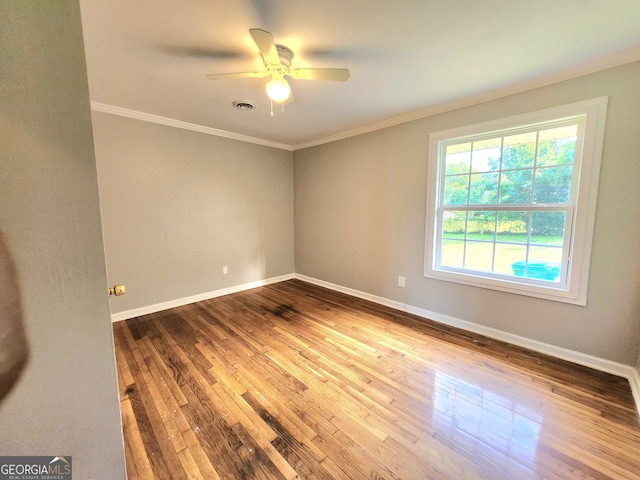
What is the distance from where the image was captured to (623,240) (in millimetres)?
1922

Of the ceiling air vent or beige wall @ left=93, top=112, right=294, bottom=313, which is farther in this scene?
beige wall @ left=93, top=112, right=294, bottom=313

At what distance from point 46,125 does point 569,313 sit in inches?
132

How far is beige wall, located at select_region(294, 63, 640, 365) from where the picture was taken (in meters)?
Answer: 1.90

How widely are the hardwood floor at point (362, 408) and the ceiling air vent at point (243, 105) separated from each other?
2362mm

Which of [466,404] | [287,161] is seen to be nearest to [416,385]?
[466,404]

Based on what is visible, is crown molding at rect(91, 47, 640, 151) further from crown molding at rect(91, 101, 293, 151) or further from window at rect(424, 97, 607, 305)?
window at rect(424, 97, 607, 305)

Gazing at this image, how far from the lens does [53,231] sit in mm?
706

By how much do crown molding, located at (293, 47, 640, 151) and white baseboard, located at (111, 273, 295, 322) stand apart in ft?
8.85

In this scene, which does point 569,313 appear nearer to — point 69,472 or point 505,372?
point 505,372

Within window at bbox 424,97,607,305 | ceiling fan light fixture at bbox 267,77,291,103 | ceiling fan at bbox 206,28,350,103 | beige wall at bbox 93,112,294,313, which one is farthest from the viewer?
beige wall at bbox 93,112,294,313

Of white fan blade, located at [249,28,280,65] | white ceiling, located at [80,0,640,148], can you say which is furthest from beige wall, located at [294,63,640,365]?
white fan blade, located at [249,28,280,65]

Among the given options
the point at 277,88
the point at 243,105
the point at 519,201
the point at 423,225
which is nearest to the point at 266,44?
the point at 277,88

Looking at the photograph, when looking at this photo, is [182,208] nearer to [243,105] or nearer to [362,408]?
[243,105]

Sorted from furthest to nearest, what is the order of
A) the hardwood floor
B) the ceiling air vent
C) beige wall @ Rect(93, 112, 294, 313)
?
beige wall @ Rect(93, 112, 294, 313), the ceiling air vent, the hardwood floor
